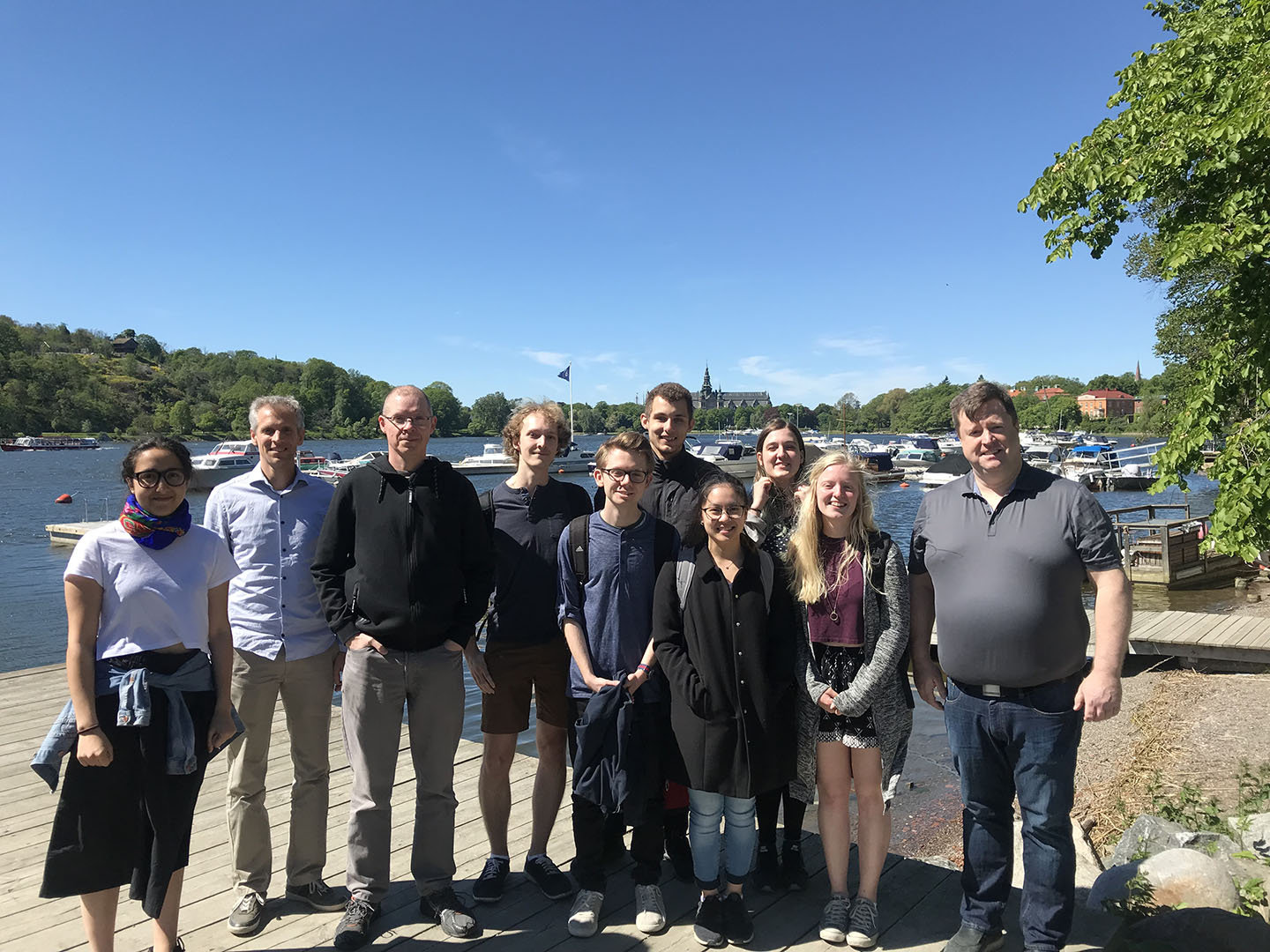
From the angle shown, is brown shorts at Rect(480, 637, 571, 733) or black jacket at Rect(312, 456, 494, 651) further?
brown shorts at Rect(480, 637, 571, 733)

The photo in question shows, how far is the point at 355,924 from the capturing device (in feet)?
9.05

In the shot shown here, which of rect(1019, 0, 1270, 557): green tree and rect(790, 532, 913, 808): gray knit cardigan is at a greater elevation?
rect(1019, 0, 1270, 557): green tree

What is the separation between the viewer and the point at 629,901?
3043 mm

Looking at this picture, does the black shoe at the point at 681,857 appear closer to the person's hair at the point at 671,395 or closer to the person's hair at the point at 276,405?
the person's hair at the point at 671,395

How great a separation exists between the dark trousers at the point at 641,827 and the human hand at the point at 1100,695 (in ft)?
4.64

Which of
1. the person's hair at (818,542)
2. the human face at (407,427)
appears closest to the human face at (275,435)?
the human face at (407,427)

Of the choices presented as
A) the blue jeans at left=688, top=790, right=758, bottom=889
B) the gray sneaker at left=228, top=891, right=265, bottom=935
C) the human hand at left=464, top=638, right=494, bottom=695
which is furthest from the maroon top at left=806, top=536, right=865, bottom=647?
the gray sneaker at left=228, top=891, right=265, bottom=935

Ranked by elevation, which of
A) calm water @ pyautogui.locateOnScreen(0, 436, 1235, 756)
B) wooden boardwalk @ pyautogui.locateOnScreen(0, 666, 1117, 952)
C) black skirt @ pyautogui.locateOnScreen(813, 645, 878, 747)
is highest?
black skirt @ pyautogui.locateOnScreen(813, 645, 878, 747)

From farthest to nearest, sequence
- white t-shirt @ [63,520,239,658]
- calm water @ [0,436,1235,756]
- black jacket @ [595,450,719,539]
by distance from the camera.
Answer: calm water @ [0,436,1235,756], black jacket @ [595,450,719,539], white t-shirt @ [63,520,239,658]

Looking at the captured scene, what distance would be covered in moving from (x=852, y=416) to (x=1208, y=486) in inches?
4675

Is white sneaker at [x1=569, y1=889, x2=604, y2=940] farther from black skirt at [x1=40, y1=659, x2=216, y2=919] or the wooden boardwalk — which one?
black skirt at [x1=40, y1=659, x2=216, y2=919]

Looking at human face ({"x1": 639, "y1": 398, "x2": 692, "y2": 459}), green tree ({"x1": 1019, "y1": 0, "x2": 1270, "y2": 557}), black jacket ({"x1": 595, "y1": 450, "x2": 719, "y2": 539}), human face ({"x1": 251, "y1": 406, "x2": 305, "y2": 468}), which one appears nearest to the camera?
human face ({"x1": 251, "y1": 406, "x2": 305, "y2": 468})

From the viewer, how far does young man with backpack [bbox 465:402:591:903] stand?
10.4 feet

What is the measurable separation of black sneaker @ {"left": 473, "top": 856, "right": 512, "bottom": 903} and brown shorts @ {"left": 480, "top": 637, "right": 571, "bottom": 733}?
512mm
